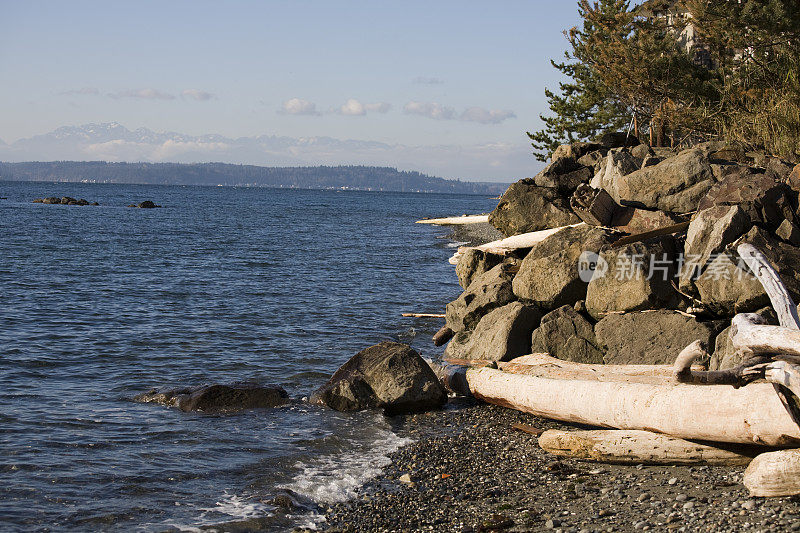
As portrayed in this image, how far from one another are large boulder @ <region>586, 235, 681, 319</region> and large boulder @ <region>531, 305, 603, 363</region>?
0.44 meters

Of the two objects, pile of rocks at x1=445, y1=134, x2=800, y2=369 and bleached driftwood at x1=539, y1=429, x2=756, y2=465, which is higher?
pile of rocks at x1=445, y1=134, x2=800, y2=369

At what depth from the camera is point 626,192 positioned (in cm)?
1580

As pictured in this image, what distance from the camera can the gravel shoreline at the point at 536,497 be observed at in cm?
717

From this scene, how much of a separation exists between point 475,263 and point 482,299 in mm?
3407

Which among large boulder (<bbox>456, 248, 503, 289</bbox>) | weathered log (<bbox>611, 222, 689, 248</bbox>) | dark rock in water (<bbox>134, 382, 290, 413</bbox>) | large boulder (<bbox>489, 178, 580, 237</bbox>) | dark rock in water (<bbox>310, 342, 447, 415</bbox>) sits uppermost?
large boulder (<bbox>489, 178, 580, 237</bbox>)

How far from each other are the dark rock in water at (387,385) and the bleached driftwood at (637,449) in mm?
3012

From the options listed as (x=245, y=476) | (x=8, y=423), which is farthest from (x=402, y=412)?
(x=8, y=423)

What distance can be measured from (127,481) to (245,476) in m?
1.56

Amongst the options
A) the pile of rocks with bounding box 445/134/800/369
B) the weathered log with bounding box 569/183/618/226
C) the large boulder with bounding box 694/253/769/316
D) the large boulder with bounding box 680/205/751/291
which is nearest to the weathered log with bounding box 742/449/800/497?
the pile of rocks with bounding box 445/134/800/369

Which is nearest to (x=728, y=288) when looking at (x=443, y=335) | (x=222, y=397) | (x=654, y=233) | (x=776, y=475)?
(x=654, y=233)

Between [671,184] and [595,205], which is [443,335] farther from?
[671,184]

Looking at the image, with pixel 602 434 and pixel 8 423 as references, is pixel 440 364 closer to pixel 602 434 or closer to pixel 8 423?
pixel 602 434

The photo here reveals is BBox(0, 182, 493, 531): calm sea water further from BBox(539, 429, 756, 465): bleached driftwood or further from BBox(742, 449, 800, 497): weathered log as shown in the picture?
BBox(742, 449, 800, 497): weathered log

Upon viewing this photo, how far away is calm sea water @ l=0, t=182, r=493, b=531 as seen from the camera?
903 centimetres
